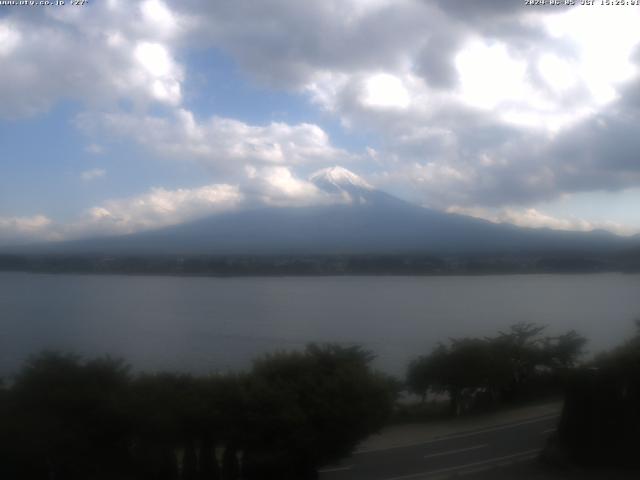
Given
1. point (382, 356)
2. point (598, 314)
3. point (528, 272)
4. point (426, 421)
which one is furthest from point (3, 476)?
point (528, 272)

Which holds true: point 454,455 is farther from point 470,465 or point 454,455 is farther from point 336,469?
point 336,469

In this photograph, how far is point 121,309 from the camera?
20641mm

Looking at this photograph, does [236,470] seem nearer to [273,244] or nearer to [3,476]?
[3,476]

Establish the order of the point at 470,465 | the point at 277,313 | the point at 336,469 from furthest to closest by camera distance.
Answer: the point at 277,313, the point at 336,469, the point at 470,465

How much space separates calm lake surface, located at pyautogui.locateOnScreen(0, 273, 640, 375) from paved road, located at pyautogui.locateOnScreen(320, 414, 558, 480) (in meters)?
2.72

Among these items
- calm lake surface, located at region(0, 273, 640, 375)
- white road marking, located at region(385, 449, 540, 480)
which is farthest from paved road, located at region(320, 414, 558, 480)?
calm lake surface, located at region(0, 273, 640, 375)

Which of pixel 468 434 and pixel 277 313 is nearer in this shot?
pixel 468 434

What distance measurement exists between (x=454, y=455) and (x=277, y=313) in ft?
43.8

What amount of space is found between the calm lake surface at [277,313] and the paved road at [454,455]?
2720 millimetres

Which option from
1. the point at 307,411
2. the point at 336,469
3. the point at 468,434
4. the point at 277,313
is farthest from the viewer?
the point at 277,313

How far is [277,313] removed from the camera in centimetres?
2114

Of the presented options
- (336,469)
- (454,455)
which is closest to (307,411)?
(336,469)

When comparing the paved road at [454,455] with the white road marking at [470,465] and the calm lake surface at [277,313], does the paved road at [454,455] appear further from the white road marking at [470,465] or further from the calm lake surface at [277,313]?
the calm lake surface at [277,313]

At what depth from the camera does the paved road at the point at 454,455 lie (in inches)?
297
